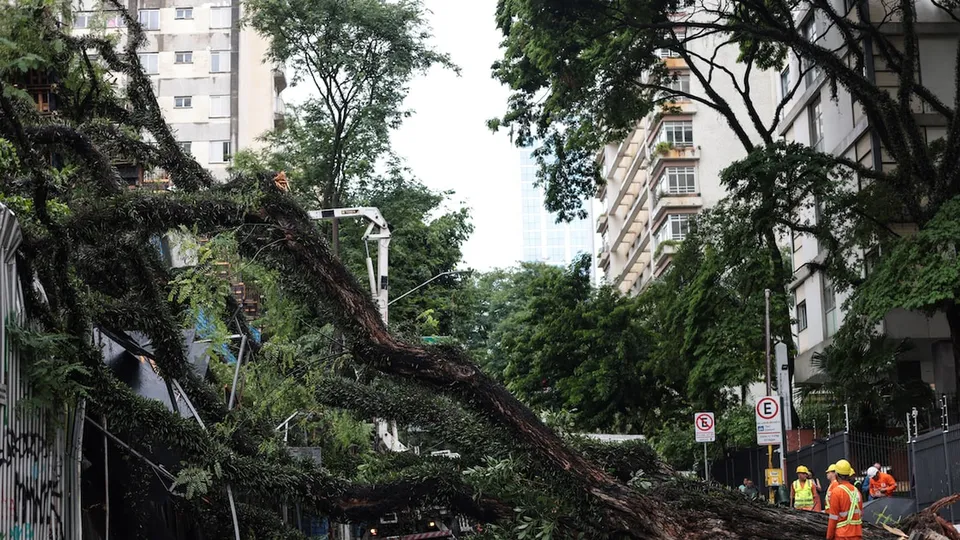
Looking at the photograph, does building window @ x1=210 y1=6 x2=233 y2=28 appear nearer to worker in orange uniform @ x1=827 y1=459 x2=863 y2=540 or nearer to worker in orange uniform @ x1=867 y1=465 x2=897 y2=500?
worker in orange uniform @ x1=867 y1=465 x2=897 y2=500

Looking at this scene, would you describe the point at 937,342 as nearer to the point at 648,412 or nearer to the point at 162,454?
the point at 648,412

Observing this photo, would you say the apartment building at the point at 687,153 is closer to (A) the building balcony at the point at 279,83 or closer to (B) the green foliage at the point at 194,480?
(A) the building balcony at the point at 279,83

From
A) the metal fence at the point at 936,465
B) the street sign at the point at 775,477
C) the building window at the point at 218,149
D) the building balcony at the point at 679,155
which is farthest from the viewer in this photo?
the building balcony at the point at 679,155

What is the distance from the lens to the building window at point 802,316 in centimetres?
A: 3915

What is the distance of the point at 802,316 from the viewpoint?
39562 millimetres

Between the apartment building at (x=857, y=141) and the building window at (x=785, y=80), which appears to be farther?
the building window at (x=785, y=80)

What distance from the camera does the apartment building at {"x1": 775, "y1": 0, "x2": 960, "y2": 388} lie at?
29906 millimetres

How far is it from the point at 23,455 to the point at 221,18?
48.9 m

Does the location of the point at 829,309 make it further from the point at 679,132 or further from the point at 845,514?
the point at 679,132

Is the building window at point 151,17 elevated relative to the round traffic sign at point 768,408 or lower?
elevated

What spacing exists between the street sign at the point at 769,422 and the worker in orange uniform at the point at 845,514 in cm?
937

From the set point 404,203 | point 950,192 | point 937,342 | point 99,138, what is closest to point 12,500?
point 99,138

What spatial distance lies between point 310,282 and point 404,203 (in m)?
26.6

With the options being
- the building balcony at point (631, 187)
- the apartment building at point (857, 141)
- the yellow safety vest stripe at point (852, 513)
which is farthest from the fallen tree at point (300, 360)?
the building balcony at point (631, 187)
